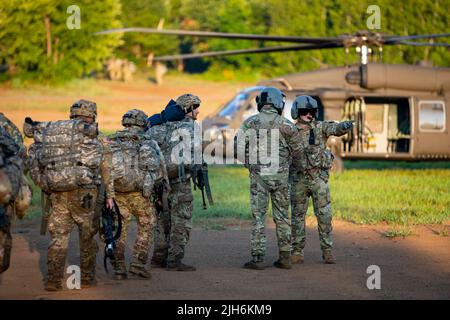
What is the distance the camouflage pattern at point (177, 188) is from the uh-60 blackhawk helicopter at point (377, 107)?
10476mm

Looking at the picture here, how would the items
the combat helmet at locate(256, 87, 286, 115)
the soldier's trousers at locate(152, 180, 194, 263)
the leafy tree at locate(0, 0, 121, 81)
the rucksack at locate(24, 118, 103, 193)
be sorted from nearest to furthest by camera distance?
1. the rucksack at locate(24, 118, 103, 193)
2. the soldier's trousers at locate(152, 180, 194, 263)
3. the combat helmet at locate(256, 87, 286, 115)
4. the leafy tree at locate(0, 0, 121, 81)

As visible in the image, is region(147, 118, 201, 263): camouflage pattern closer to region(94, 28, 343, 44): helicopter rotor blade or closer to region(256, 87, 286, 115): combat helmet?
region(256, 87, 286, 115): combat helmet

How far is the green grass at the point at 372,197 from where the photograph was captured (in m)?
14.8

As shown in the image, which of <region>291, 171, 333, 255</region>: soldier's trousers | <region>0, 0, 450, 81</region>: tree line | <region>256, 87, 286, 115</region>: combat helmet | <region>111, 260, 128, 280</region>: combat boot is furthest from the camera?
<region>0, 0, 450, 81</region>: tree line

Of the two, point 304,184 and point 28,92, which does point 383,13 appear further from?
point 304,184

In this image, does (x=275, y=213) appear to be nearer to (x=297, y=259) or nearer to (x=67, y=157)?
(x=297, y=259)

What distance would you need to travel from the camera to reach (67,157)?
913cm

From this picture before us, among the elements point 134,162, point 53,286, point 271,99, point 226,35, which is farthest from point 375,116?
point 53,286

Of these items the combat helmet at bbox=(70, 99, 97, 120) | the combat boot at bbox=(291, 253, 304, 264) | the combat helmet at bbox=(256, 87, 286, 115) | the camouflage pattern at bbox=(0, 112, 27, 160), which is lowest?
the combat boot at bbox=(291, 253, 304, 264)

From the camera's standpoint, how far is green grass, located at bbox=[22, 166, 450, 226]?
14797 millimetres

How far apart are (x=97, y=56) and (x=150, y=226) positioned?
3510cm

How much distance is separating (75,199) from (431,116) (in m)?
13.8

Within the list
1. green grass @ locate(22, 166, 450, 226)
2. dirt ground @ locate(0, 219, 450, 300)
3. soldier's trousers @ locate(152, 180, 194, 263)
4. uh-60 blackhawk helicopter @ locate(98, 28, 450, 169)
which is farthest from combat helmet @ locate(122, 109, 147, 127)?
uh-60 blackhawk helicopter @ locate(98, 28, 450, 169)

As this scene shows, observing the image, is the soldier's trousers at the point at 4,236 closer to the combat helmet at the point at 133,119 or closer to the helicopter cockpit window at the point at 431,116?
the combat helmet at the point at 133,119
